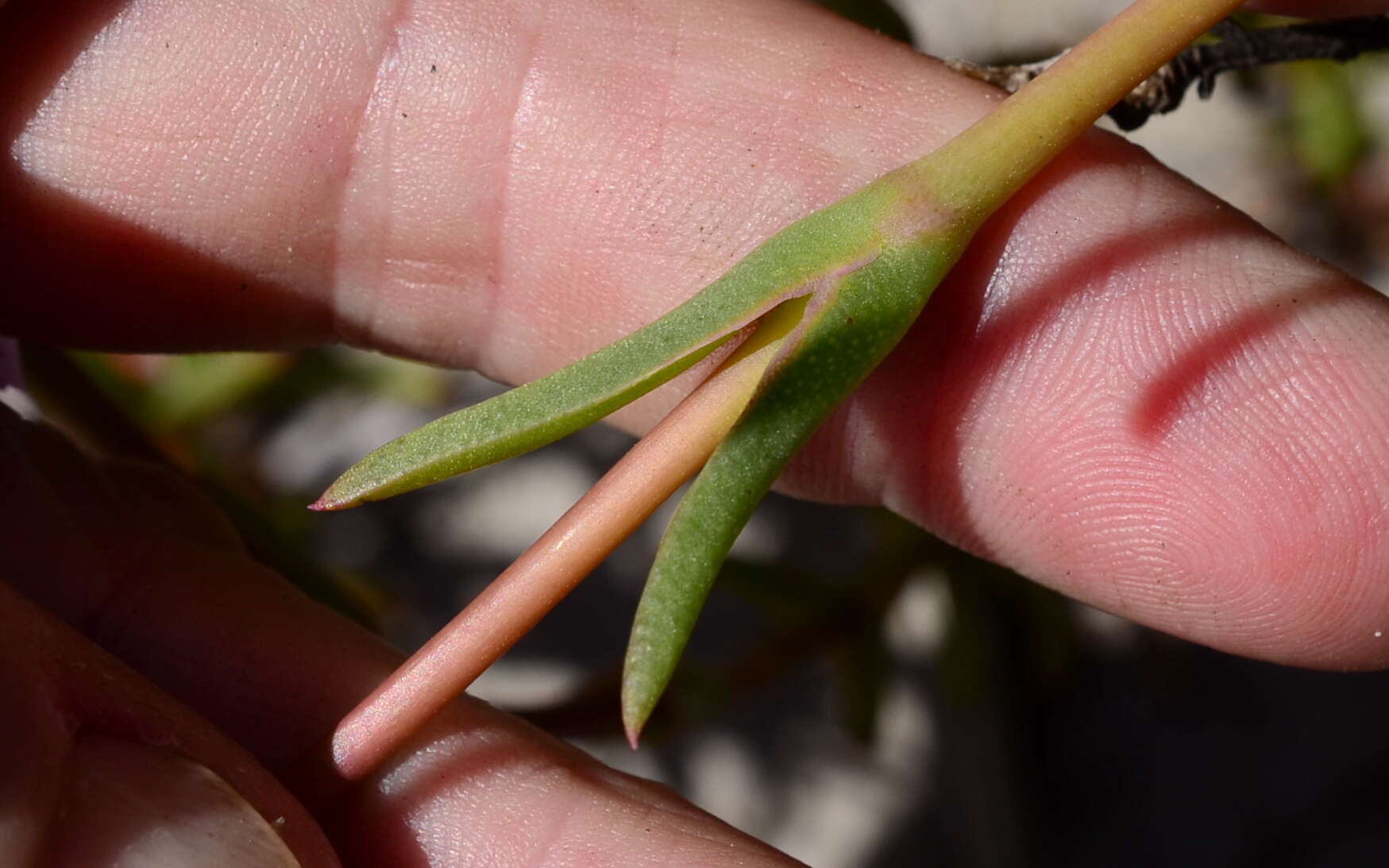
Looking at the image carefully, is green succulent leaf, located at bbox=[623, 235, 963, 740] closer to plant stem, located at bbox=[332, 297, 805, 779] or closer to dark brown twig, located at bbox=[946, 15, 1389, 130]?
plant stem, located at bbox=[332, 297, 805, 779]

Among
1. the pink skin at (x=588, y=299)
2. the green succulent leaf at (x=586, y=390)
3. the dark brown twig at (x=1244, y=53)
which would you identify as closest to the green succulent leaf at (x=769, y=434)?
the green succulent leaf at (x=586, y=390)

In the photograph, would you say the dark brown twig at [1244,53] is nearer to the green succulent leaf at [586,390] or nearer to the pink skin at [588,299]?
the pink skin at [588,299]

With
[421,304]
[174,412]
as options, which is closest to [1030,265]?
[421,304]

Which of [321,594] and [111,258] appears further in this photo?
[321,594]

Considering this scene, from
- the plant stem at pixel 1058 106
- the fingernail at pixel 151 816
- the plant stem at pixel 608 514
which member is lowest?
the fingernail at pixel 151 816

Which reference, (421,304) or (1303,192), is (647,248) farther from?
(1303,192)

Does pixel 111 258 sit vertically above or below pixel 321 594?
above
